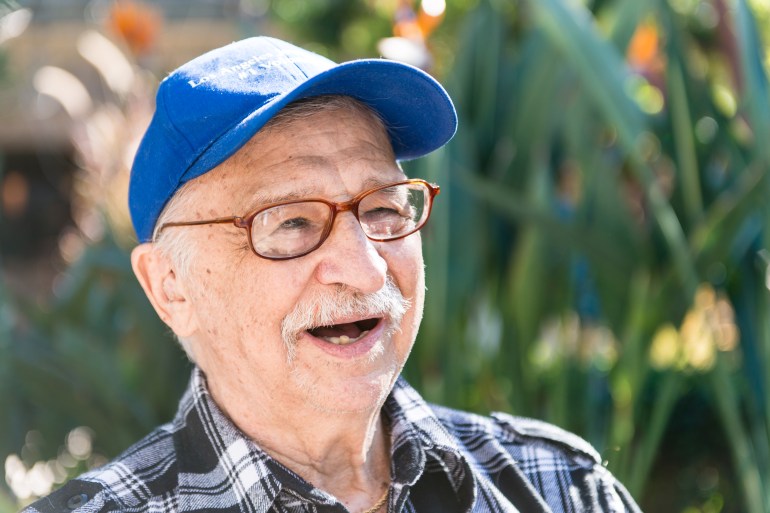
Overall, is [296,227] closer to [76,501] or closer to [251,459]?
[251,459]

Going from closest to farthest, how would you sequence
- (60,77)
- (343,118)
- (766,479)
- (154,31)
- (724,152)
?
(343,118) < (766,479) < (724,152) < (154,31) < (60,77)

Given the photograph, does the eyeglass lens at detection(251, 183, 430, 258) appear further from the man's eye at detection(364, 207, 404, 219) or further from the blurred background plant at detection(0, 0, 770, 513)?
the blurred background plant at detection(0, 0, 770, 513)

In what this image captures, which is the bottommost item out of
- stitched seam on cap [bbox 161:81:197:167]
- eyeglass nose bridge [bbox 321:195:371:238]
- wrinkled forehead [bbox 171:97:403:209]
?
eyeglass nose bridge [bbox 321:195:371:238]

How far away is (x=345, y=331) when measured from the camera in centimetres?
127

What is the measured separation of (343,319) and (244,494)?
0.25m

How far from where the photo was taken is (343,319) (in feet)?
4.00

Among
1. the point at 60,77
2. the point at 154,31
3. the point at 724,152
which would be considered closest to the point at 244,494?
the point at 724,152

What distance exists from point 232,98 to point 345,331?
332mm

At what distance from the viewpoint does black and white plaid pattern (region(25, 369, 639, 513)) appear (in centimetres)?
118

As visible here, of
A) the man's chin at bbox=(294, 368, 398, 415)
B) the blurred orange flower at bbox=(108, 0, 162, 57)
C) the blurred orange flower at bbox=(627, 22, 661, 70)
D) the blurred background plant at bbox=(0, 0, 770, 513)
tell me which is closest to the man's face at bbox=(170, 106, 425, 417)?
the man's chin at bbox=(294, 368, 398, 415)

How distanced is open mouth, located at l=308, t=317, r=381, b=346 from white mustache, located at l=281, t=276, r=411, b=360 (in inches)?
1.2

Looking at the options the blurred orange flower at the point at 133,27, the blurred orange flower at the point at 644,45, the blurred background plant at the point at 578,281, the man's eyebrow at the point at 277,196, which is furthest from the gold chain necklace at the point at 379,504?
the blurred orange flower at the point at 133,27

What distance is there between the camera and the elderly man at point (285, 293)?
1.20m

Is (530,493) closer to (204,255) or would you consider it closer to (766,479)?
(204,255)
